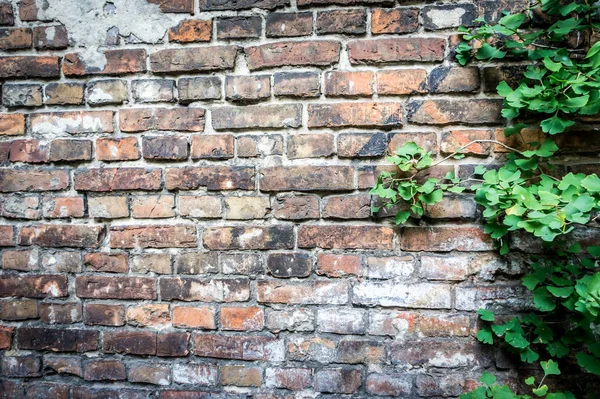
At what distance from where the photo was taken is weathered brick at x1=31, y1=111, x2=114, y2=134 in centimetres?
133

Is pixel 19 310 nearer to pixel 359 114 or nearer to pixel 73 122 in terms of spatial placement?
pixel 73 122

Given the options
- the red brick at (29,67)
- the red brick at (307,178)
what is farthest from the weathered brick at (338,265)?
the red brick at (29,67)

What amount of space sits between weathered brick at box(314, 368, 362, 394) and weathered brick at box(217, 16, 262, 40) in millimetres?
1134

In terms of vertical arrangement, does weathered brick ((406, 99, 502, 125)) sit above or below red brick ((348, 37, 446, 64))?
below

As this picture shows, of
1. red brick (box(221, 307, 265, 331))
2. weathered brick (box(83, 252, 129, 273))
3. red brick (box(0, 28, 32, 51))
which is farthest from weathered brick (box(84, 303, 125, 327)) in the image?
red brick (box(0, 28, 32, 51))

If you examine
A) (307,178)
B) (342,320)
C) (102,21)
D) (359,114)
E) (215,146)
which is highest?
(102,21)

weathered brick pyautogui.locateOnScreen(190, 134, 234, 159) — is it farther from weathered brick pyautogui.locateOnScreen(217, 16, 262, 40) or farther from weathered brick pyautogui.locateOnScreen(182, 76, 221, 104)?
weathered brick pyautogui.locateOnScreen(217, 16, 262, 40)

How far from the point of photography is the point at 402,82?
125cm

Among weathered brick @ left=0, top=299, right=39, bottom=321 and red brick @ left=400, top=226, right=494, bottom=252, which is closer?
red brick @ left=400, top=226, right=494, bottom=252

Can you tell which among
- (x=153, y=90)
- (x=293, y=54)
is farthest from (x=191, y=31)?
(x=293, y=54)

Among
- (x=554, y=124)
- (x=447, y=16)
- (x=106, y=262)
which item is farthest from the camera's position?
(x=106, y=262)

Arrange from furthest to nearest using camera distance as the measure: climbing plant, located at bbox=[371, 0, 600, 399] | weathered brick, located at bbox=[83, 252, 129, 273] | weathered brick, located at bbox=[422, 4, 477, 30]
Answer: weathered brick, located at bbox=[83, 252, 129, 273] < weathered brick, located at bbox=[422, 4, 477, 30] < climbing plant, located at bbox=[371, 0, 600, 399]

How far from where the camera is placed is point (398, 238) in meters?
1.26

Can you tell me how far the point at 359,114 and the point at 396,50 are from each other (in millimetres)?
234
